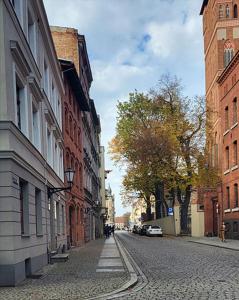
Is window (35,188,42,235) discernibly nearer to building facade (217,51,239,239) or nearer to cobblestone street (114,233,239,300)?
cobblestone street (114,233,239,300)

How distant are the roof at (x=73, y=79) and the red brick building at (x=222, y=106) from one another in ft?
37.4

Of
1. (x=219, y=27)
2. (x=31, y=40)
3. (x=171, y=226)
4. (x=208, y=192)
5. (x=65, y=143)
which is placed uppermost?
(x=219, y=27)

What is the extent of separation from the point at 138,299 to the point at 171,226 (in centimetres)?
4772

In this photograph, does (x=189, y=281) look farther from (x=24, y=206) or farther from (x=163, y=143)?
(x=163, y=143)

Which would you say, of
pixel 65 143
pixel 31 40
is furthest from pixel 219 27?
pixel 31 40

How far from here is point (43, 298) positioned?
36.6 ft

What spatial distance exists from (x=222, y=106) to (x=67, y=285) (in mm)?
33024

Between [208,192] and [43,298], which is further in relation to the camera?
[208,192]

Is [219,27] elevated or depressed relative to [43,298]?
elevated

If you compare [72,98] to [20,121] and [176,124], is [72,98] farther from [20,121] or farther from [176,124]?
[20,121]

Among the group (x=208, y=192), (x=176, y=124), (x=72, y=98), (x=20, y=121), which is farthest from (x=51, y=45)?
(x=208, y=192)

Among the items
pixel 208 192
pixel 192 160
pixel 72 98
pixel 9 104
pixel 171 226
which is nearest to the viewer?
pixel 9 104

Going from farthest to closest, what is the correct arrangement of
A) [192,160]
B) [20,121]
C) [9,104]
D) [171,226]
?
[171,226]
[192,160]
[20,121]
[9,104]

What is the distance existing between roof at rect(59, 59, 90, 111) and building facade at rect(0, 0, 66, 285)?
8.44 meters
